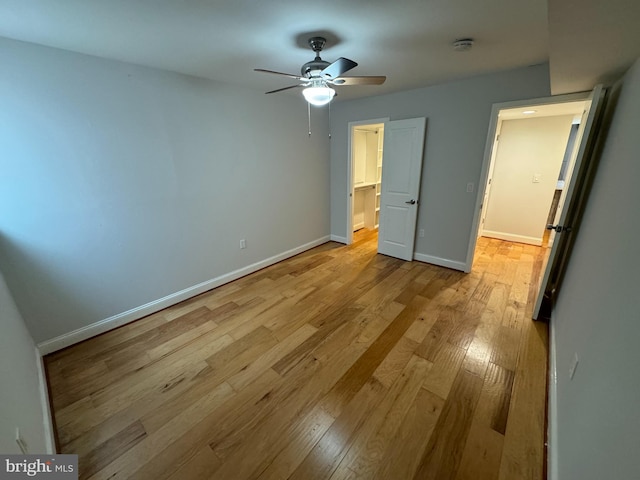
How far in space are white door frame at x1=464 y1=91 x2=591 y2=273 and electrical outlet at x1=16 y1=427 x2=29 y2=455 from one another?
3.95 metres

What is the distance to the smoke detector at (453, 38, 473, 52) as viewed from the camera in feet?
6.02

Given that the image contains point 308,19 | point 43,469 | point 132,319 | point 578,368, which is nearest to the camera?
point 43,469

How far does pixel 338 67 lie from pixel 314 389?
214cm

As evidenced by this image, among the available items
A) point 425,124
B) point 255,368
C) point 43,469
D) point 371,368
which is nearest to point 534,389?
point 371,368

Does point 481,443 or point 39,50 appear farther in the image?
point 39,50

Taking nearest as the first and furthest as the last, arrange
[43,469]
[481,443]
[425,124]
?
[43,469] < [481,443] < [425,124]

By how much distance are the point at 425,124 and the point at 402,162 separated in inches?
21.4

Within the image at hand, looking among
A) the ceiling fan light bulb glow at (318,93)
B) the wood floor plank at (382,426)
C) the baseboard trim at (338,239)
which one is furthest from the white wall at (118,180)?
the wood floor plank at (382,426)

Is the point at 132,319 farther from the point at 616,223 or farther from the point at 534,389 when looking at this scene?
the point at 616,223

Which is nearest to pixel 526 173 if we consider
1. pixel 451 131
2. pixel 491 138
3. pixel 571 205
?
pixel 491 138

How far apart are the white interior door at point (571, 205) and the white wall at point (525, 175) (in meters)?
2.49

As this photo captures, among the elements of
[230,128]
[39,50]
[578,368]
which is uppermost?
[39,50]

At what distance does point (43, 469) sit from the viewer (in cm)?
109

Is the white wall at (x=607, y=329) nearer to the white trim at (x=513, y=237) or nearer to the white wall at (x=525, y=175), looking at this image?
the white wall at (x=525, y=175)
